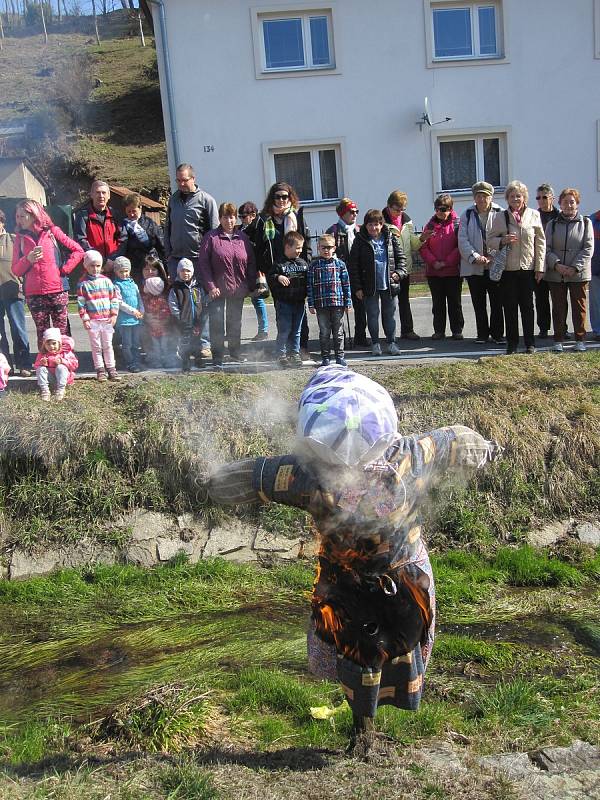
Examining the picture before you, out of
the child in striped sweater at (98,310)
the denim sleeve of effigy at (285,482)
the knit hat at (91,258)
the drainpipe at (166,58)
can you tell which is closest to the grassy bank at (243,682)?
the denim sleeve of effigy at (285,482)

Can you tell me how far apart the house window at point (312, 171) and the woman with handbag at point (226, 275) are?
10696mm

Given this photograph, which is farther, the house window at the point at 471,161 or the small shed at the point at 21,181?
the house window at the point at 471,161

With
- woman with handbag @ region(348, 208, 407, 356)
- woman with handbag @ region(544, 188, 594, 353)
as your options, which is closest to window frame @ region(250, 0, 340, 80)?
woman with handbag @ region(348, 208, 407, 356)

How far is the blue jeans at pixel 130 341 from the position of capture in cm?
773

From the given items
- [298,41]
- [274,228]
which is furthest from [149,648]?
[298,41]

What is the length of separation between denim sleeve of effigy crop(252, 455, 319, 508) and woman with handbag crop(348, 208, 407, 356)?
5423 millimetres

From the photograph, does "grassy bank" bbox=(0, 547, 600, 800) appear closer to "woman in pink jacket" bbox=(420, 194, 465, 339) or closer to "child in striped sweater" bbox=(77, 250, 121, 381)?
"child in striped sweater" bbox=(77, 250, 121, 381)

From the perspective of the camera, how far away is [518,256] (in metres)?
8.05

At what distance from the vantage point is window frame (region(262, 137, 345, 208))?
58.2ft

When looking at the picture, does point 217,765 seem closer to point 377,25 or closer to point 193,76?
point 193,76

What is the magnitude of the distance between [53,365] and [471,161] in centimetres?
1431

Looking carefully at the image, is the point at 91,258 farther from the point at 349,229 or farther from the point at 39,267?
the point at 349,229

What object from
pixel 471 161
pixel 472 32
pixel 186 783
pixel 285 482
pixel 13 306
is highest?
pixel 472 32

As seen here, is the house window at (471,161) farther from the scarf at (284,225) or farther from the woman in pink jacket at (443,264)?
the scarf at (284,225)
